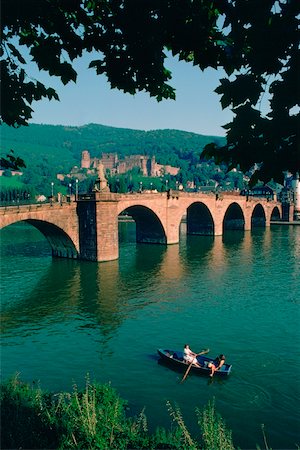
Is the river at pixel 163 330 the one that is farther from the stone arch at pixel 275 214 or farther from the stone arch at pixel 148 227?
the stone arch at pixel 275 214

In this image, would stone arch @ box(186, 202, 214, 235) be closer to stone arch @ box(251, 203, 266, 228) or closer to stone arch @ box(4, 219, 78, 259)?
stone arch @ box(251, 203, 266, 228)

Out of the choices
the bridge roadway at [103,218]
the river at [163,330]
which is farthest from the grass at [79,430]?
the bridge roadway at [103,218]

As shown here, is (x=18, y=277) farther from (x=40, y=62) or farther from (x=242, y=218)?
(x=242, y=218)

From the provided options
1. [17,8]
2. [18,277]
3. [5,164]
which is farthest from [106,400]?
[18,277]

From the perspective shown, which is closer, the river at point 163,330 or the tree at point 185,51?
the tree at point 185,51

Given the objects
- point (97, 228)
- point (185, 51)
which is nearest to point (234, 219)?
point (97, 228)

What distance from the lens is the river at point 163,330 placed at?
15852mm

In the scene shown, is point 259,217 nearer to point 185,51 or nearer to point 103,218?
point 103,218

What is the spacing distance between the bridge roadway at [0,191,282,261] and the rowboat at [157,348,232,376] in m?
24.9

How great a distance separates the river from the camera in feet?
52.0

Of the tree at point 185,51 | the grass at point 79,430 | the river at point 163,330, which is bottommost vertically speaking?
the river at point 163,330

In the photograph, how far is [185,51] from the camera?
19.9 ft

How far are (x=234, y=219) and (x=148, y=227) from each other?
34.2 metres

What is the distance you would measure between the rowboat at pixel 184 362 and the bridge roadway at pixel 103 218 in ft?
81.6
